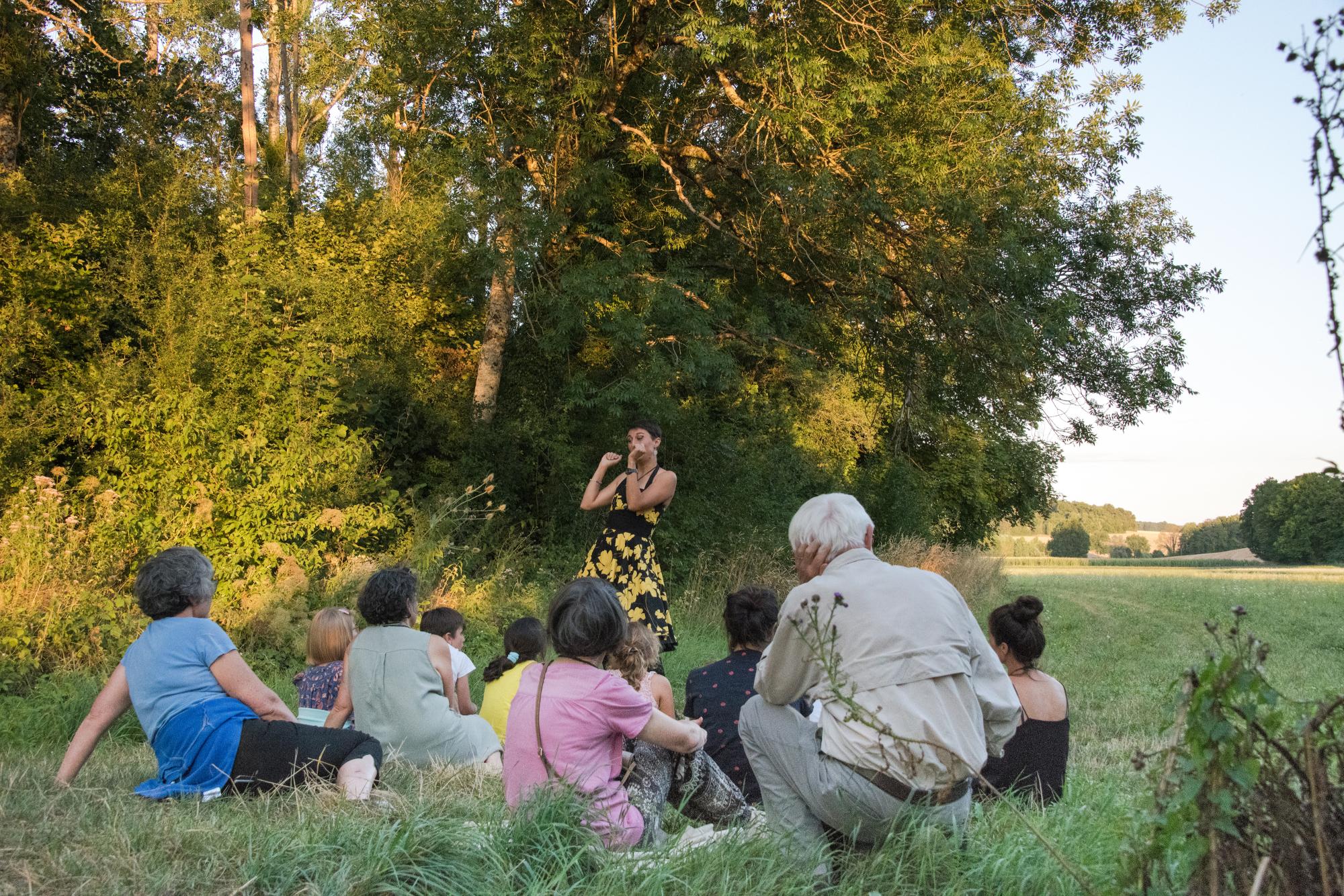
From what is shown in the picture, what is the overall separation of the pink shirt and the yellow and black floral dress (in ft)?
11.6

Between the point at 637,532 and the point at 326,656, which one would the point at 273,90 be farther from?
the point at 326,656

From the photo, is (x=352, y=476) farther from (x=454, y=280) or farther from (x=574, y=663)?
(x=574, y=663)

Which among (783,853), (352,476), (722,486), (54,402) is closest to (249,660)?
(352,476)

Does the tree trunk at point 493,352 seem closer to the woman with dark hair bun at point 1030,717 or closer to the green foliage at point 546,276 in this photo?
the green foliage at point 546,276

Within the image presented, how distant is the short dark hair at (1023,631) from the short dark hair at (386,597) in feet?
8.61

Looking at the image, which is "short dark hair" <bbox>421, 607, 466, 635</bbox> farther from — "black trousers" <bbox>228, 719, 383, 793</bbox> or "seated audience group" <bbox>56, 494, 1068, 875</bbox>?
"black trousers" <bbox>228, 719, 383, 793</bbox>

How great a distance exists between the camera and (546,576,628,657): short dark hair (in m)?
3.53

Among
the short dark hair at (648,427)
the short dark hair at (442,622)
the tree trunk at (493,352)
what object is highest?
the tree trunk at (493,352)

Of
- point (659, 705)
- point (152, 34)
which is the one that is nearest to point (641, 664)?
point (659, 705)

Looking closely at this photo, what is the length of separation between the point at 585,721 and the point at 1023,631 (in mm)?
2192

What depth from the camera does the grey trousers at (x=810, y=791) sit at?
10.4ft

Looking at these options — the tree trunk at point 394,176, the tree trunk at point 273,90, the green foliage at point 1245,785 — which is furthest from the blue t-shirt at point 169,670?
the tree trunk at point 273,90

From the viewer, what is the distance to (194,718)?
4293 mm

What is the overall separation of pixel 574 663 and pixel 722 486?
35.8ft
